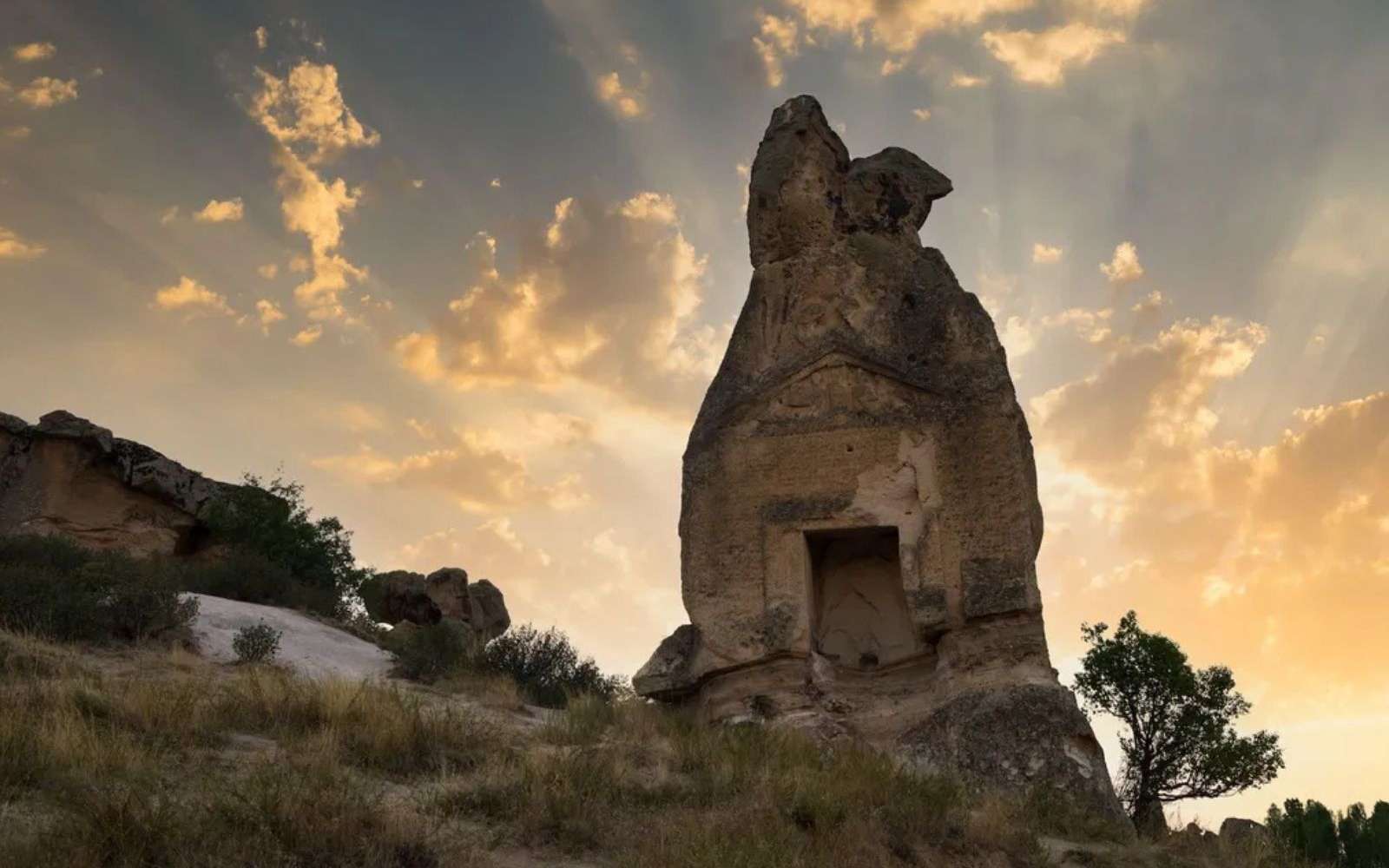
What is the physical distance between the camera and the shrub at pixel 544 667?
1450 cm

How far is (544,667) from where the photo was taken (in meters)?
15.3

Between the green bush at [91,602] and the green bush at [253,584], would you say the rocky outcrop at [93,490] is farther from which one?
the green bush at [91,602]

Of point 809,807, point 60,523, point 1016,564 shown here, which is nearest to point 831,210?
point 1016,564

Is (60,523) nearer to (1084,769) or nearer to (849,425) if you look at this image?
(849,425)

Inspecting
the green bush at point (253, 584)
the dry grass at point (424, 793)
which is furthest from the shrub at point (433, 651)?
the dry grass at point (424, 793)

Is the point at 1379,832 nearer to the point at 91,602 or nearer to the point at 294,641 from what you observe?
the point at 294,641

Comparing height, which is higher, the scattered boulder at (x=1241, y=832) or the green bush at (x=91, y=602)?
the green bush at (x=91, y=602)

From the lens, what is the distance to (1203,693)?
16.8 m

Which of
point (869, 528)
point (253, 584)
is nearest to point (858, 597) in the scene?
point (869, 528)

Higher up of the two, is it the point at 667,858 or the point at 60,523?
the point at 60,523

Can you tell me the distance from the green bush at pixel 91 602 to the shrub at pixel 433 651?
256cm

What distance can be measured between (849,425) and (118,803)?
709cm

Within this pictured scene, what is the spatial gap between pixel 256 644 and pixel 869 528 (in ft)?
23.5

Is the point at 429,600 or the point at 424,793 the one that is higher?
the point at 429,600
